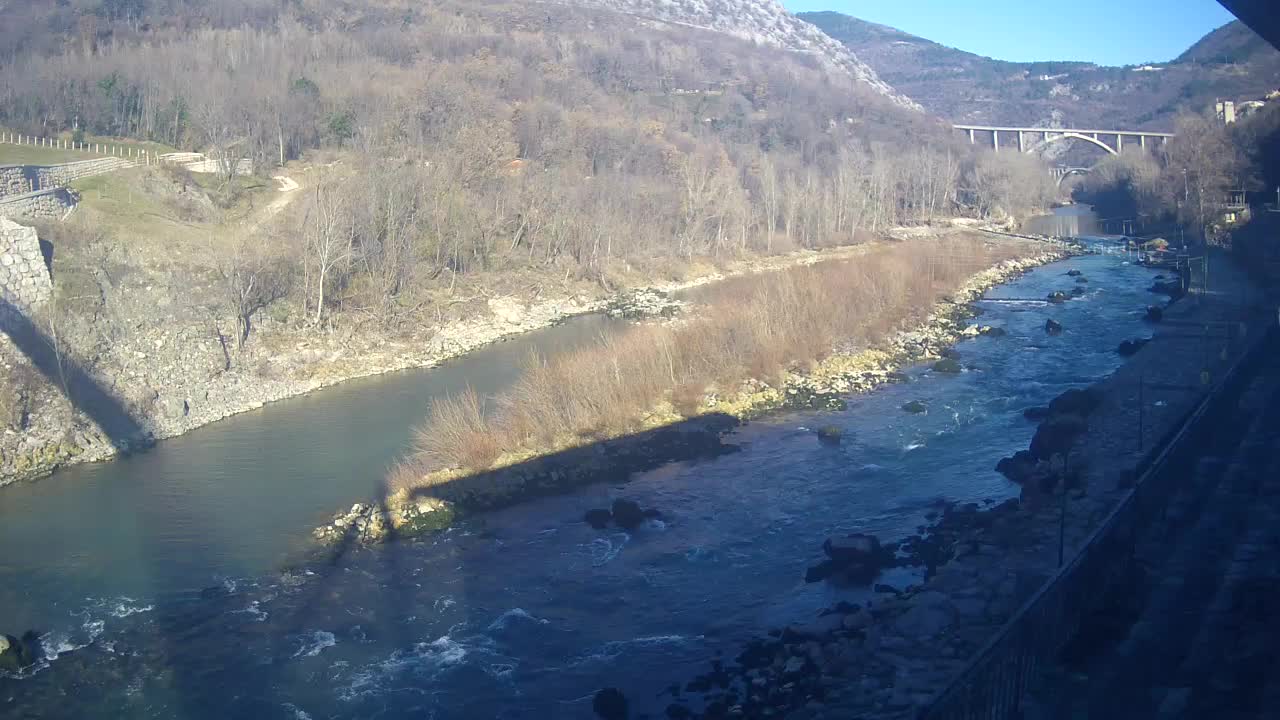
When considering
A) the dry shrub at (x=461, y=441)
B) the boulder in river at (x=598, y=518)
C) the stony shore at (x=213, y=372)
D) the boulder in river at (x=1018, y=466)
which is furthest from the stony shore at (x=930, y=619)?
the stony shore at (x=213, y=372)

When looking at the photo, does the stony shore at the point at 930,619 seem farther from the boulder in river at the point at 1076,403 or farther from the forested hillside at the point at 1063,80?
the forested hillside at the point at 1063,80

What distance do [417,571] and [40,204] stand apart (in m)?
13.9

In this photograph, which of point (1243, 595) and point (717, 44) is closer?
point (1243, 595)

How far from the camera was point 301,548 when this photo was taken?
33.8ft

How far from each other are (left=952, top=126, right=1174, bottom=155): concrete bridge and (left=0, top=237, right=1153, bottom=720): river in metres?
50.5

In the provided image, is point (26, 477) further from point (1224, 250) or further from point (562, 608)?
point (1224, 250)

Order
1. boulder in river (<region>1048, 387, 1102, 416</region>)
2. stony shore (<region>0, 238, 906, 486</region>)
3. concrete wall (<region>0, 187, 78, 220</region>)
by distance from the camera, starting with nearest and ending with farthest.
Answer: boulder in river (<region>1048, 387, 1102, 416</region>) < stony shore (<region>0, 238, 906, 486</region>) < concrete wall (<region>0, 187, 78, 220</region>)

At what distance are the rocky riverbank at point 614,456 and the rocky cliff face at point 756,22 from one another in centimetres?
6649

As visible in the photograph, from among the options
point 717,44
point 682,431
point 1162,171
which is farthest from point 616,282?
point 717,44

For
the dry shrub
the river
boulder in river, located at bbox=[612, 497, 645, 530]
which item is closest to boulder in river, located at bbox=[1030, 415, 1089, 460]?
the river

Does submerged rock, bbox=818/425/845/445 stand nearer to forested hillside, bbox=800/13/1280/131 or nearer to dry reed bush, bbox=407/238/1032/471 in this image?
dry reed bush, bbox=407/238/1032/471

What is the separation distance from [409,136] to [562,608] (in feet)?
79.3

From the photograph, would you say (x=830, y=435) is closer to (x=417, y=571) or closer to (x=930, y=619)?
(x=930, y=619)

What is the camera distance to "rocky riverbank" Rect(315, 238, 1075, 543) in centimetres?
1095
